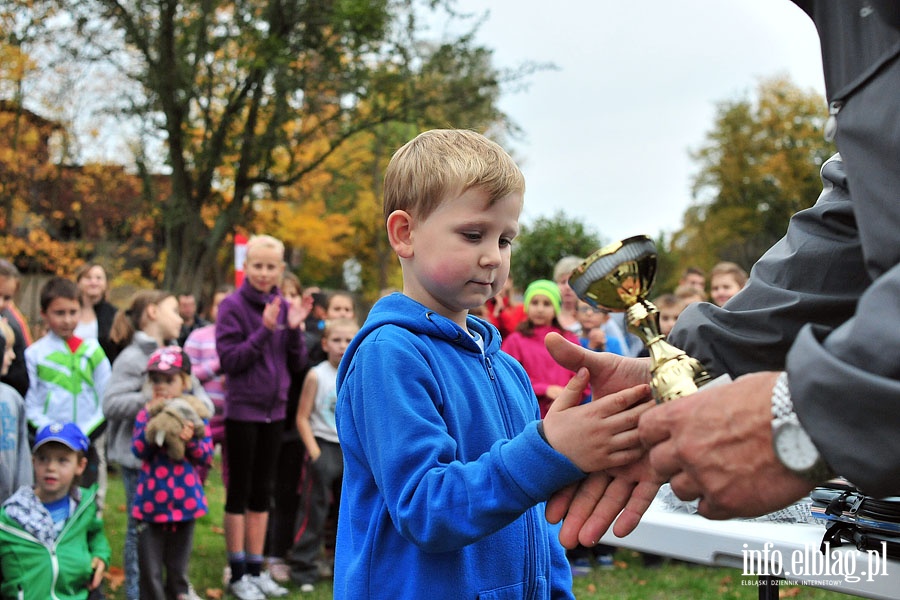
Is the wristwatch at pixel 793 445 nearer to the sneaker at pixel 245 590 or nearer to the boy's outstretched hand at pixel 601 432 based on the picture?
the boy's outstretched hand at pixel 601 432

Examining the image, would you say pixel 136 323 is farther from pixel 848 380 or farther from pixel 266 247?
pixel 848 380

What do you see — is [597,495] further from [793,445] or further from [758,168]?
[758,168]

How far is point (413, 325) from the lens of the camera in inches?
79.9

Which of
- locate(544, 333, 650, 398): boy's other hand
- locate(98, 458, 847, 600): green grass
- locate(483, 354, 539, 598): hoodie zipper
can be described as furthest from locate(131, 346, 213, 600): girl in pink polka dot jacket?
locate(544, 333, 650, 398): boy's other hand

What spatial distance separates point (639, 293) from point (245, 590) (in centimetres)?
490

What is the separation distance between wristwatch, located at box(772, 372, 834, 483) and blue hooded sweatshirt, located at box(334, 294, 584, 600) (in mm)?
399

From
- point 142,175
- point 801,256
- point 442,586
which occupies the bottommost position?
Result: point 442,586

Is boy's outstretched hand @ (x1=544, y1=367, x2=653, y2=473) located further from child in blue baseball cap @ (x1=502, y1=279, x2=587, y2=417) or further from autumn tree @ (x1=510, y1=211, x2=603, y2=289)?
autumn tree @ (x1=510, y1=211, x2=603, y2=289)

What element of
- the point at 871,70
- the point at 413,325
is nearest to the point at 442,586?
the point at 413,325

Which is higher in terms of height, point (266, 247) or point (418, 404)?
point (266, 247)

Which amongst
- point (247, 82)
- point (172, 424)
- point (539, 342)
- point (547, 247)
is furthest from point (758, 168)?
point (172, 424)

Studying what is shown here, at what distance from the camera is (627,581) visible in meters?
6.50

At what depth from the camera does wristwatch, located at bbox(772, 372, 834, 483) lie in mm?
1422

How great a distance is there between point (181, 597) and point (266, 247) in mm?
2307
